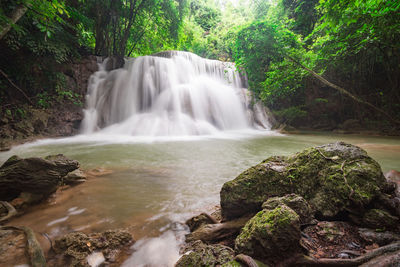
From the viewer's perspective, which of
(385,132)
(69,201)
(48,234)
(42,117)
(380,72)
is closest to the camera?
(48,234)

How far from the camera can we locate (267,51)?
24.2 ft

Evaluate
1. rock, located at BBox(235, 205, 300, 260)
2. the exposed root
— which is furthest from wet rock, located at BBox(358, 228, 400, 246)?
the exposed root

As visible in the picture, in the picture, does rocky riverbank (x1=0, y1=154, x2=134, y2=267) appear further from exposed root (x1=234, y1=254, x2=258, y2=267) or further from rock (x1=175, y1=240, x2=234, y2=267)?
exposed root (x1=234, y1=254, x2=258, y2=267)

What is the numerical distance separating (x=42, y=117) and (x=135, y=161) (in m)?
7.39

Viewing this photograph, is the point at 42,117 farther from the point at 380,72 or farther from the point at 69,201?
the point at 380,72

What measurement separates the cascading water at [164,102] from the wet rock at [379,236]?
9.50m

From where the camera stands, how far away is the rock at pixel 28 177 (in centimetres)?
244

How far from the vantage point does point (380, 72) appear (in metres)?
11.0

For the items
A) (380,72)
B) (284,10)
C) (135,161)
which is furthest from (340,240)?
(284,10)

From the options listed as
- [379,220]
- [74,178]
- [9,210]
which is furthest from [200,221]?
[74,178]

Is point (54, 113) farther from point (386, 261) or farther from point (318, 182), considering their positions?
point (386, 261)

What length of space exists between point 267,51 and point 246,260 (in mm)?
7859

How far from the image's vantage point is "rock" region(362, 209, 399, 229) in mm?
1393

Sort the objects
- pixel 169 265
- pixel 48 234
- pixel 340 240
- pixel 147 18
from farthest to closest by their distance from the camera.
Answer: pixel 147 18 → pixel 48 234 → pixel 169 265 → pixel 340 240
